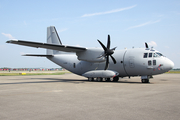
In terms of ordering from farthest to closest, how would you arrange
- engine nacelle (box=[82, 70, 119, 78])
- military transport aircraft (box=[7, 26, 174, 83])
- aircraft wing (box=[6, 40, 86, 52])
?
engine nacelle (box=[82, 70, 119, 78])
military transport aircraft (box=[7, 26, 174, 83])
aircraft wing (box=[6, 40, 86, 52])

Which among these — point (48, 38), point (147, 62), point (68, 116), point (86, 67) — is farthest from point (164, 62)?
point (48, 38)

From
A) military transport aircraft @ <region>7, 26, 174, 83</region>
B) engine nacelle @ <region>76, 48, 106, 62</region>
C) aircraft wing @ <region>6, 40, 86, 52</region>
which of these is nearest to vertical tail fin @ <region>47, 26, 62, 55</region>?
military transport aircraft @ <region>7, 26, 174, 83</region>

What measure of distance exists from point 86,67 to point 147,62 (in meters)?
9.09

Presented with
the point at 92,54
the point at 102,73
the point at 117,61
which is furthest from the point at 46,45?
the point at 117,61

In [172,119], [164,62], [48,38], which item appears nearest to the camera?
[172,119]

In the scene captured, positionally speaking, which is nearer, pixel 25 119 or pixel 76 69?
pixel 25 119

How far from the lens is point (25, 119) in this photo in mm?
5641

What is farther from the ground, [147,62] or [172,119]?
[147,62]

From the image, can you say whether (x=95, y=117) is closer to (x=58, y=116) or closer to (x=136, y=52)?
(x=58, y=116)

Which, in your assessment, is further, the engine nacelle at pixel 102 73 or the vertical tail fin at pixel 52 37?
the vertical tail fin at pixel 52 37

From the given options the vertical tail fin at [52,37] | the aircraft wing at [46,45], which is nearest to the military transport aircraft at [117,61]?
the aircraft wing at [46,45]

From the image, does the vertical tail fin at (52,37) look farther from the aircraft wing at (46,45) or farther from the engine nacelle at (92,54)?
the engine nacelle at (92,54)

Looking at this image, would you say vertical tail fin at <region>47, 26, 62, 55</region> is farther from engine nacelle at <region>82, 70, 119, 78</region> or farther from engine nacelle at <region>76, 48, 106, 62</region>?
engine nacelle at <region>82, 70, 119, 78</region>

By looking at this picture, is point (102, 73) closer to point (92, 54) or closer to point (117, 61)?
point (117, 61)
